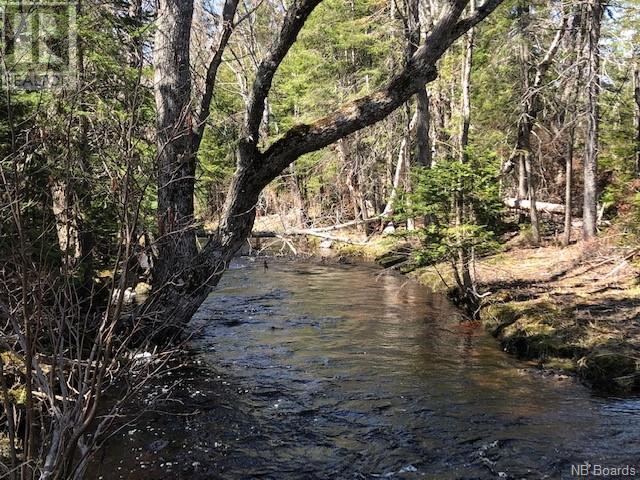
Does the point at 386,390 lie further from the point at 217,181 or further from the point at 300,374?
the point at 217,181

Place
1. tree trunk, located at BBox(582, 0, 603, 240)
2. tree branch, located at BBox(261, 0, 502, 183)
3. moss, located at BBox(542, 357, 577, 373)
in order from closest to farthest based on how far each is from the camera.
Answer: tree branch, located at BBox(261, 0, 502, 183) < moss, located at BBox(542, 357, 577, 373) < tree trunk, located at BBox(582, 0, 603, 240)

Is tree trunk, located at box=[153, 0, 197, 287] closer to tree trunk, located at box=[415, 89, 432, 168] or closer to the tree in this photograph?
the tree

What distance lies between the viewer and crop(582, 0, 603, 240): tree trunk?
44.5 ft

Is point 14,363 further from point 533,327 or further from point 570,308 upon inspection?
point 570,308

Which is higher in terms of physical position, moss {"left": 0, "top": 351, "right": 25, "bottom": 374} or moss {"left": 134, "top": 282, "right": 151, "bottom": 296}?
→ moss {"left": 0, "top": 351, "right": 25, "bottom": 374}

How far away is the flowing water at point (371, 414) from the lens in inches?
202

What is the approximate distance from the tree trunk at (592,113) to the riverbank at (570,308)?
857 mm

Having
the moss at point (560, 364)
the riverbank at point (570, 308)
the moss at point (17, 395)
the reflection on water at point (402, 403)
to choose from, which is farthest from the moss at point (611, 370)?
the moss at point (17, 395)

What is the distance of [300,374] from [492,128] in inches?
718

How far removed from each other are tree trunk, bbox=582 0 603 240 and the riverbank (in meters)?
0.86

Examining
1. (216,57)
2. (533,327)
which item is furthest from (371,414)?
(216,57)

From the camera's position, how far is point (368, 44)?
2281 centimetres

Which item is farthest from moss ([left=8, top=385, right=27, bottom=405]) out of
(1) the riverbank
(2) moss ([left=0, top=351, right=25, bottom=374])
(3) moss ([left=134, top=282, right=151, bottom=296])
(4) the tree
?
(3) moss ([left=134, top=282, right=151, bottom=296])

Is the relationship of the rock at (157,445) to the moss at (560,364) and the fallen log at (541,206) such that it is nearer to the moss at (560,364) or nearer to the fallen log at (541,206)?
the moss at (560,364)
